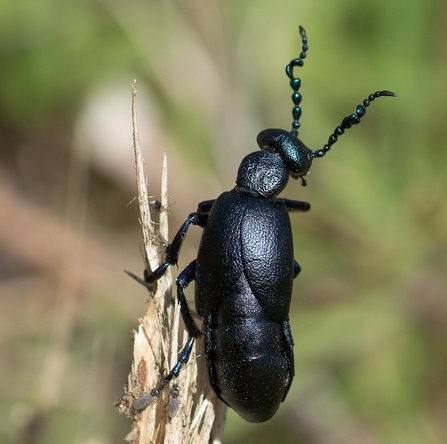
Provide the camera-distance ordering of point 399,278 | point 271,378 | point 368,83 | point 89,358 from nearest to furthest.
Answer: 1. point 271,378
2. point 89,358
3. point 399,278
4. point 368,83

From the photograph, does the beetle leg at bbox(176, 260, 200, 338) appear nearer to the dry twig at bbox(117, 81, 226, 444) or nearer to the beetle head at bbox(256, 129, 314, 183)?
the dry twig at bbox(117, 81, 226, 444)

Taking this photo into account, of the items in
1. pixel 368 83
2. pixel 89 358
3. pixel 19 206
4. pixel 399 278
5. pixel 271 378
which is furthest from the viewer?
pixel 19 206

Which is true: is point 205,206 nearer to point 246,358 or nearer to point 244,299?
point 244,299

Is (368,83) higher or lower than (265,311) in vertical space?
higher

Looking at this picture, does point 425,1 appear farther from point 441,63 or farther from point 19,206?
point 19,206

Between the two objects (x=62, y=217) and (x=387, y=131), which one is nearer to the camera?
(x=387, y=131)

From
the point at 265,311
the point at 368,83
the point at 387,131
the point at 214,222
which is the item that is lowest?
the point at 265,311

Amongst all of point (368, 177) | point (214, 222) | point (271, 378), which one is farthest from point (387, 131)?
point (271, 378)
